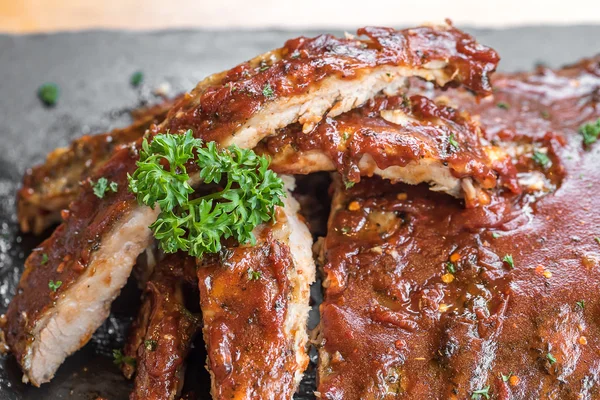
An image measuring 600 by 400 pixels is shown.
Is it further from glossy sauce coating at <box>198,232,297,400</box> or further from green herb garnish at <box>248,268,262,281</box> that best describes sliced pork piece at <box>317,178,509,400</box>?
green herb garnish at <box>248,268,262,281</box>

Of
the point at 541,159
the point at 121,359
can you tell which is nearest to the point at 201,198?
the point at 121,359

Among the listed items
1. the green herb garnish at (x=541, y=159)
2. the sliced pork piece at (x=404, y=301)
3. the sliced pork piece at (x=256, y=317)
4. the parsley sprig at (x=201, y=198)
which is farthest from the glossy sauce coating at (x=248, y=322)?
the green herb garnish at (x=541, y=159)

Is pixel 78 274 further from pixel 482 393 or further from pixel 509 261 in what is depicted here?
pixel 509 261

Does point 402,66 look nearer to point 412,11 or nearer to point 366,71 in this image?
point 366,71

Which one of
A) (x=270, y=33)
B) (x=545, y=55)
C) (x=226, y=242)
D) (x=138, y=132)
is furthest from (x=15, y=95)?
(x=545, y=55)

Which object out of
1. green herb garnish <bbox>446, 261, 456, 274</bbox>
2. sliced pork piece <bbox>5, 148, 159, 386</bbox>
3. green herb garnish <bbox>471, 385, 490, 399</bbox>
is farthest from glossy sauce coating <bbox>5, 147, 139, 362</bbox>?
green herb garnish <bbox>471, 385, 490, 399</bbox>

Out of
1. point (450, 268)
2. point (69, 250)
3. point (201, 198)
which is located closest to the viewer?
point (201, 198)
